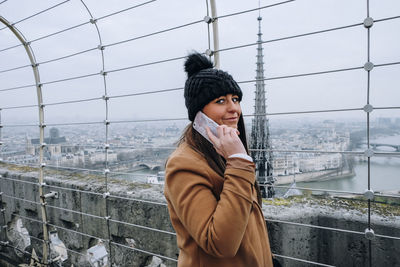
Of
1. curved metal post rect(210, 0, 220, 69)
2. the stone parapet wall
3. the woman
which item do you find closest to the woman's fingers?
the woman

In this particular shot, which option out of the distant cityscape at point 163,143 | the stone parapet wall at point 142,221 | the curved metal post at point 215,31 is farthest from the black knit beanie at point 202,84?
the stone parapet wall at point 142,221

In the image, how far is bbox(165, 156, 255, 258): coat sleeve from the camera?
3.15 feet

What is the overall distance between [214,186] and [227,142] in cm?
18

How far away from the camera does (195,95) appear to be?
47.1 inches

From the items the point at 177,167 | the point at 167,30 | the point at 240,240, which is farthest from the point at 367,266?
the point at 167,30

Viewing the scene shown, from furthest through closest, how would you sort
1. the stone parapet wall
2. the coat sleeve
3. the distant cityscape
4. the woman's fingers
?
the stone parapet wall → the distant cityscape → the woman's fingers → the coat sleeve

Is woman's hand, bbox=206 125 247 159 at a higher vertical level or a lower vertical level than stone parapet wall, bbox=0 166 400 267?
higher

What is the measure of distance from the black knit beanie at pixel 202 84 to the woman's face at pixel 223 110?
0.02 m

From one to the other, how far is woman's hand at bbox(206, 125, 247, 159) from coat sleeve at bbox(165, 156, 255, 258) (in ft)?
0.13

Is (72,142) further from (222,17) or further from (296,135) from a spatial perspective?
(296,135)

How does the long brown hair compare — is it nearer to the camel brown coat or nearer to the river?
the camel brown coat

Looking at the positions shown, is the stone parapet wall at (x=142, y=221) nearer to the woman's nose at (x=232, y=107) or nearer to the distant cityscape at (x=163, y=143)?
the distant cityscape at (x=163, y=143)

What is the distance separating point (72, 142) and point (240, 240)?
2.11m

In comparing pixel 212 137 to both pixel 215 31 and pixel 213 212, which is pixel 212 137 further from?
pixel 215 31
